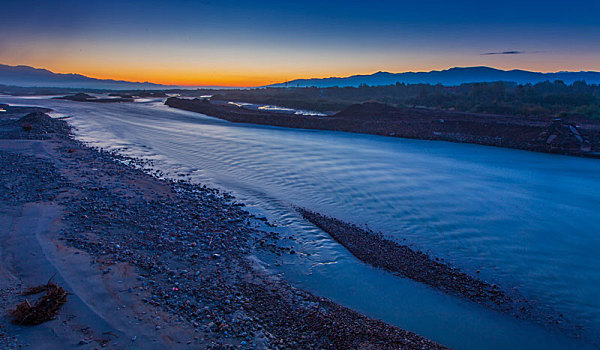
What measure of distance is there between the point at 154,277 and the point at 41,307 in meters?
1.41

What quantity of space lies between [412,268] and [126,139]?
20.3 meters

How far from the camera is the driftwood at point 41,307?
3654 millimetres

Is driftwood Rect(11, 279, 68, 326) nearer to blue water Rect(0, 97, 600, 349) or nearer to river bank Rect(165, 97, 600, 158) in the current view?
blue water Rect(0, 97, 600, 349)

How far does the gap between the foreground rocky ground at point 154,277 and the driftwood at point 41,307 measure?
9 cm

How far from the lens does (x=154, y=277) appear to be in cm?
496

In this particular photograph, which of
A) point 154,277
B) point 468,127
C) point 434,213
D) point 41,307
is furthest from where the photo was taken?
point 468,127

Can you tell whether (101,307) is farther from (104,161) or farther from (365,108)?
(365,108)

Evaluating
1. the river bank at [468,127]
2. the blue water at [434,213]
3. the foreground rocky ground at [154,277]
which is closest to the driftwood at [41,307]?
the foreground rocky ground at [154,277]

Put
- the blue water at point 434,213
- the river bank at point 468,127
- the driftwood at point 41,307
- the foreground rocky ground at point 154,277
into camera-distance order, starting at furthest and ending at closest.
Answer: the river bank at point 468,127
the blue water at point 434,213
the foreground rocky ground at point 154,277
the driftwood at point 41,307

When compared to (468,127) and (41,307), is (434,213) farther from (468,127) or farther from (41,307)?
(468,127)

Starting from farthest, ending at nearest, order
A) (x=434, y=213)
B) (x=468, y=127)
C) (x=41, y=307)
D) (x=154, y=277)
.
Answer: (x=468, y=127) < (x=434, y=213) < (x=154, y=277) < (x=41, y=307)

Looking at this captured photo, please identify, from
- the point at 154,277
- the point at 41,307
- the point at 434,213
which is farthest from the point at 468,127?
the point at 41,307

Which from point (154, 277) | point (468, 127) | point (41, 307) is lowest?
point (154, 277)

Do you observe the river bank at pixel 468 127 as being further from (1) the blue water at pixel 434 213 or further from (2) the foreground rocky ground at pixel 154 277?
(2) the foreground rocky ground at pixel 154 277
